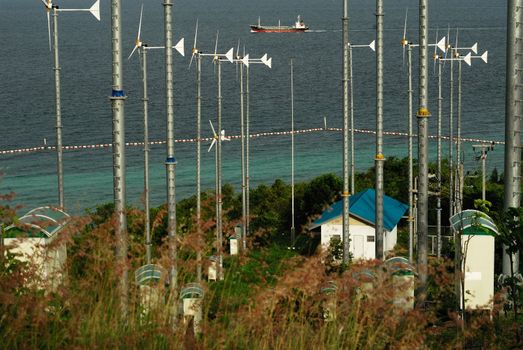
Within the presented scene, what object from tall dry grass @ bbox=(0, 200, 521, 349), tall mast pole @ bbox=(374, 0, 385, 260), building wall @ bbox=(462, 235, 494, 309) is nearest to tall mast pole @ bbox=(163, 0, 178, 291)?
tall mast pole @ bbox=(374, 0, 385, 260)

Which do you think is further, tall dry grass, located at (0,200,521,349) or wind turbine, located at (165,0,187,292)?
wind turbine, located at (165,0,187,292)

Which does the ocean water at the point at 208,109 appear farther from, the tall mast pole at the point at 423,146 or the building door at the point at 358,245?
the building door at the point at 358,245

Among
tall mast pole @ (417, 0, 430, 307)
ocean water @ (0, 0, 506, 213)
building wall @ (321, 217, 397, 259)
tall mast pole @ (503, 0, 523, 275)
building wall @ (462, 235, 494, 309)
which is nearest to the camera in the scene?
tall mast pole @ (503, 0, 523, 275)

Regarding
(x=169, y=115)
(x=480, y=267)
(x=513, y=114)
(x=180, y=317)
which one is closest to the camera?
(x=180, y=317)

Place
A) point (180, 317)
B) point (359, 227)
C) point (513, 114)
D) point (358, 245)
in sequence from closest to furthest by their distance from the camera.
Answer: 1. point (180, 317)
2. point (513, 114)
3. point (359, 227)
4. point (358, 245)

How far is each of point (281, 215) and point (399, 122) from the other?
4401 centimetres

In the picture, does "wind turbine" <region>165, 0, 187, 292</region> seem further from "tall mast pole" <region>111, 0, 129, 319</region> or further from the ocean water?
the ocean water

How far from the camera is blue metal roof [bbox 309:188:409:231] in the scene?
32.2 metres

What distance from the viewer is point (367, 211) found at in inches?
1287

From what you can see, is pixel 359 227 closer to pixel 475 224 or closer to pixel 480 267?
pixel 480 267

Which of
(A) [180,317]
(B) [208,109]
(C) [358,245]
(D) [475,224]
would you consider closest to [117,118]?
(A) [180,317]

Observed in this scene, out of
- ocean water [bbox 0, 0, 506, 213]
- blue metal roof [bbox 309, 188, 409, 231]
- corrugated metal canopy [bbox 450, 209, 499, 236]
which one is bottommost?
corrugated metal canopy [bbox 450, 209, 499, 236]

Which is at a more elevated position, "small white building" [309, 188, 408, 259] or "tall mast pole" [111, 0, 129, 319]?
"tall mast pole" [111, 0, 129, 319]

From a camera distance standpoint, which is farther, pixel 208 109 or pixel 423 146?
pixel 208 109
